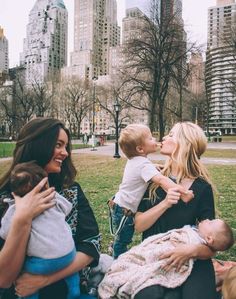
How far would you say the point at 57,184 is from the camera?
2.78m

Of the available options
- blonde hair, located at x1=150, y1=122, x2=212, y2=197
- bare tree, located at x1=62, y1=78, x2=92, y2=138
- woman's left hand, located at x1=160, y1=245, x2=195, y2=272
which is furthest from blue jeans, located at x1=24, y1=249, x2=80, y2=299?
bare tree, located at x1=62, y1=78, x2=92, y2=138

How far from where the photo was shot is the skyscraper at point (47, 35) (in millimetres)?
122875

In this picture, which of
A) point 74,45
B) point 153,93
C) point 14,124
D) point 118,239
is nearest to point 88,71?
point 74,45

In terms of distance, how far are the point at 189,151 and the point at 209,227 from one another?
70 cm

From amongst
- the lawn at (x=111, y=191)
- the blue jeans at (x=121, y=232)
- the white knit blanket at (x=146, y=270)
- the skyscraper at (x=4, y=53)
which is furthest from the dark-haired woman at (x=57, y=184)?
the skyscraper at (x=4, y=53)

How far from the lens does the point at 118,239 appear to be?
4137 millimetres

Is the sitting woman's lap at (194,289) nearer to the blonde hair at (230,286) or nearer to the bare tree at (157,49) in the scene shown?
the blonde hair at (230,286)

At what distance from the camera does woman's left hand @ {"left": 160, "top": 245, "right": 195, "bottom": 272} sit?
2.64 m

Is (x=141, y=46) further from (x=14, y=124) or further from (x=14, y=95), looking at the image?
(x=14, y=124)

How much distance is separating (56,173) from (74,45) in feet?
521

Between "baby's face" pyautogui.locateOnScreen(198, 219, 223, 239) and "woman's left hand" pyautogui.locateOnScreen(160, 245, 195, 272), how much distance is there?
0.17 meters

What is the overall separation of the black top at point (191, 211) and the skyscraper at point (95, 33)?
12413 cm

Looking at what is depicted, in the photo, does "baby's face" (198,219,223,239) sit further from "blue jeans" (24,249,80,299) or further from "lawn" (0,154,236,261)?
"lawn" (0,154,236,261)

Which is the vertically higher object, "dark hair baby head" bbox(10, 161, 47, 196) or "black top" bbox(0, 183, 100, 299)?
"dark hair baby head" bbox(10, 161, 47, 196)
